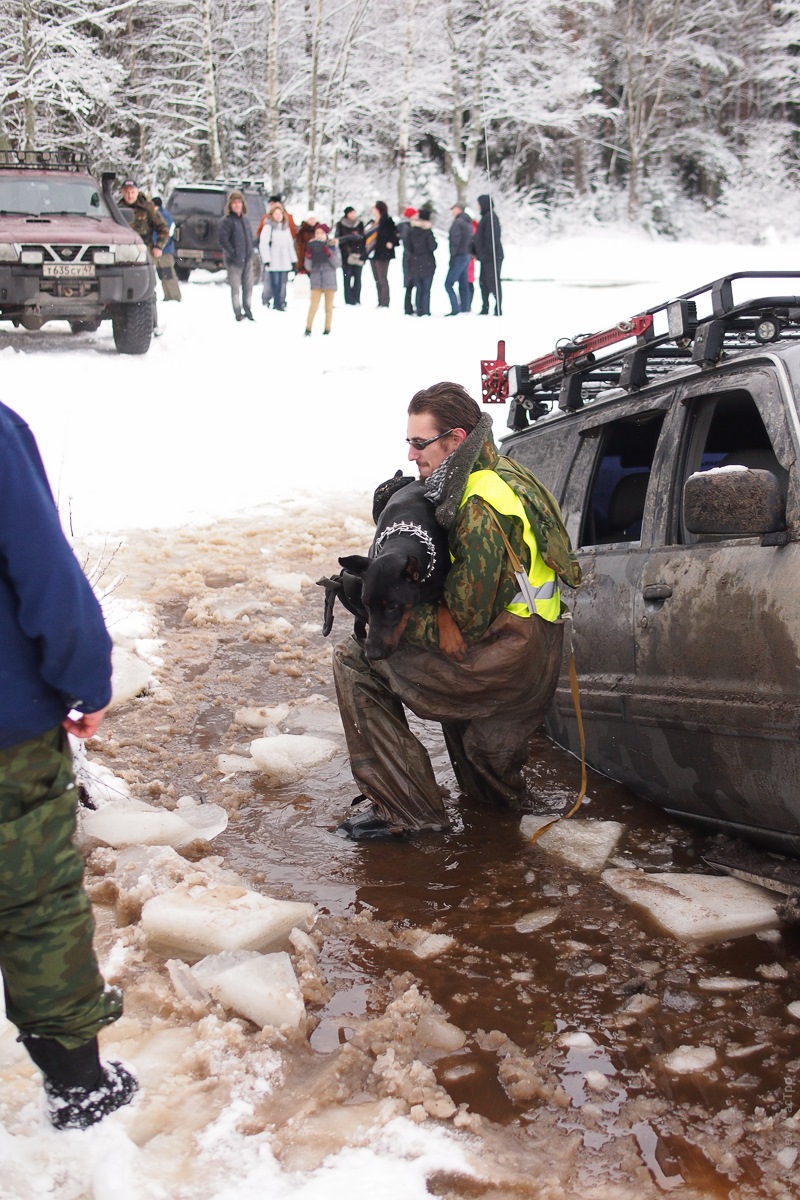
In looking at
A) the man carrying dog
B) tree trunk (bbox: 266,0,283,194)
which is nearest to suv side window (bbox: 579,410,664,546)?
the man carrying dog

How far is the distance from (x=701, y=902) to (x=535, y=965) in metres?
0.57

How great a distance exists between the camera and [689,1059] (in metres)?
2.82

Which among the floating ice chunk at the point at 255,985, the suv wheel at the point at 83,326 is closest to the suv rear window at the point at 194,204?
the suv wheel at the point at 83,326

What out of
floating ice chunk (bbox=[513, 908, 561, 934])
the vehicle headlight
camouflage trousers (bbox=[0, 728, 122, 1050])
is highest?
the vehicle headlight

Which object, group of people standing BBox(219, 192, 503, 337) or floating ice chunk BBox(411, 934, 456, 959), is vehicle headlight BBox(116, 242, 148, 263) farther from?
floating ice chunk BBox(411, 934, 456, 959)

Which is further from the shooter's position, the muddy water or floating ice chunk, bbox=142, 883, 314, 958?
floating ice chunk, bbox=142, 883, 314, 958

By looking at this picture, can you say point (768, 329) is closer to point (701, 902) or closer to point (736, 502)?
point (736, 502)

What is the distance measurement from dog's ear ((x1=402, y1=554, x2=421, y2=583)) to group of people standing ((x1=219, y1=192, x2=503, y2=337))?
13.2 metres

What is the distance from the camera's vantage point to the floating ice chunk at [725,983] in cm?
313

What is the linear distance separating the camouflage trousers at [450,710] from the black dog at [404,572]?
5.1 inches

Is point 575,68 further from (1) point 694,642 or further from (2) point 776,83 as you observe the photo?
(1) point 694,642

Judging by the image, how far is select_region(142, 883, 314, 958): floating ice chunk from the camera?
10.6 feet

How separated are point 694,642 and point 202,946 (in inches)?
69.2

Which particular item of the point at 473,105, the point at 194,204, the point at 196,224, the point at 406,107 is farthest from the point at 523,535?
the point at 473,105
